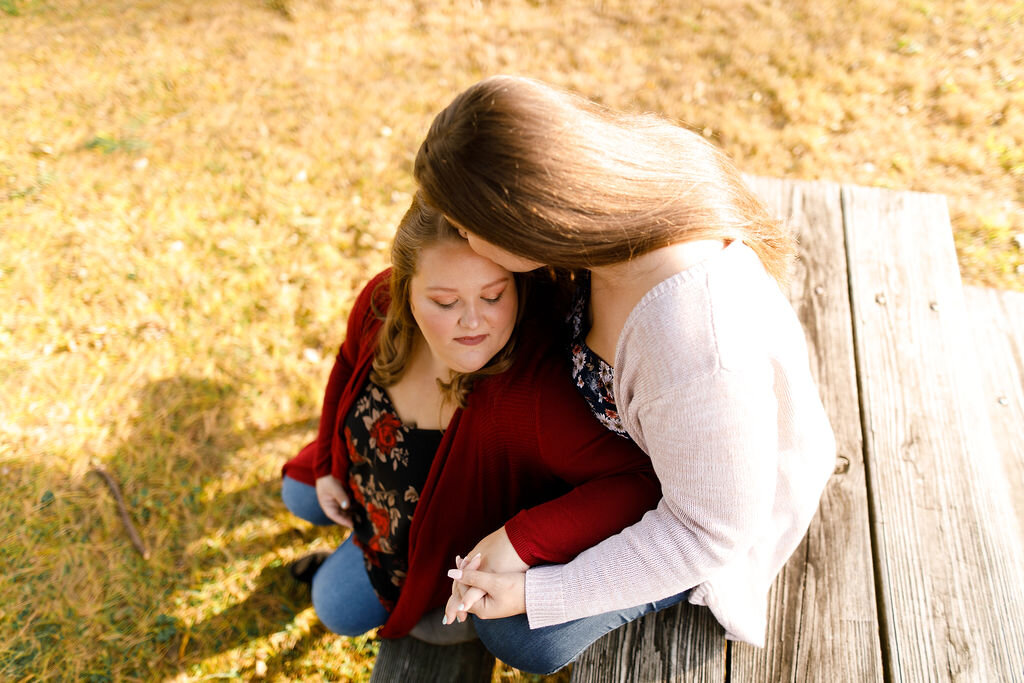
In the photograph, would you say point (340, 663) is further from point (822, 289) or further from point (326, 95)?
point (326, 95)

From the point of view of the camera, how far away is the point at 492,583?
6.03ft

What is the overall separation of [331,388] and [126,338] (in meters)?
1.94

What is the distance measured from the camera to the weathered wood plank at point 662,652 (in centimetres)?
198

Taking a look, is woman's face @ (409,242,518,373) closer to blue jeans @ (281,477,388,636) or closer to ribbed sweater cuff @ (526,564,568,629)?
ribbed sweater cuff @ (526,564,568,629)

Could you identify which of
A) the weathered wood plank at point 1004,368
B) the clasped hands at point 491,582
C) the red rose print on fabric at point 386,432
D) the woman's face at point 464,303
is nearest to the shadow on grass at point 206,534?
the red rose print on fabric at point 386,432

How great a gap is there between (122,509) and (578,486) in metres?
2.46

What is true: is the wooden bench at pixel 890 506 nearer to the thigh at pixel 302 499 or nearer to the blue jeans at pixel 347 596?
the blue jeans at pixel 347 596

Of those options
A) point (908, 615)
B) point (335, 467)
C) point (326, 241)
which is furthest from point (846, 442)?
point (326, 241)

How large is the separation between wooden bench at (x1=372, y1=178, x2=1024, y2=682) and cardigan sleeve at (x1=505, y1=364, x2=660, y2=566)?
0.41 meters

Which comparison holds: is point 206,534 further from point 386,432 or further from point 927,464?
point 927,464

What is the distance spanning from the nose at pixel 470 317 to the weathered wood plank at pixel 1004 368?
2101 millimetres

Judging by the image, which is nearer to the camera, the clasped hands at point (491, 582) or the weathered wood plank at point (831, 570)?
the clasped hands at point (491, 582)

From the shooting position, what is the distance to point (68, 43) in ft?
18.3

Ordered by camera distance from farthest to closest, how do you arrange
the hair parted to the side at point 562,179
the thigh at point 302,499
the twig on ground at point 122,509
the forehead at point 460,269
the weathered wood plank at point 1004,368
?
the twig on ground at point 122,509
the thigh at point 302,499
the weathered wood plank at point 1004,368
the forehead at point 460,269
the hair parted to the side at point 562,179
